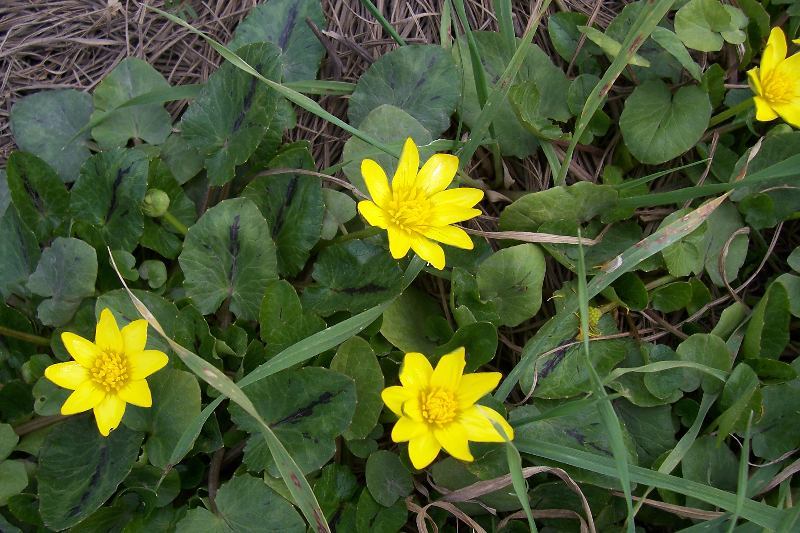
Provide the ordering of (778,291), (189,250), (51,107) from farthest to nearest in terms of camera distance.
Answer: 1. (51,107)
2. (778,291)
3. (189,250)

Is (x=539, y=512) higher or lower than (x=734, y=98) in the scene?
lower

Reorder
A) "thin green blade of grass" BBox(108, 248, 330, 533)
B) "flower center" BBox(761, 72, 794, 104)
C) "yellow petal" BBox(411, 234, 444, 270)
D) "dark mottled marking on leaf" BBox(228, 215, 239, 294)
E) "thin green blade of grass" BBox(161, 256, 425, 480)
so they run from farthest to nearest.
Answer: "flower center" BBox(761, 72, 794, 104)
"dark mottled marking on leaf" BBox(228, 215, 239, 294)
"yellow petal" BBox(411, 234, 444, 270)
"thin green blade of grass" BBox(161, 256, 425, 480)
"thin green blade of grass" BBox(108, 248, 330, 533)

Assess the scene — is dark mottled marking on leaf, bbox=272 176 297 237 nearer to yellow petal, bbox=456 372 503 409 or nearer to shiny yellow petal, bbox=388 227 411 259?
shiny yellow petal, bbox=388 227 411 259

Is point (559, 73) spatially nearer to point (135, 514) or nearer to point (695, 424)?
point (695, 424)

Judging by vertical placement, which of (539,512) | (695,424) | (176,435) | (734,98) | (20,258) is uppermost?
(734,98)

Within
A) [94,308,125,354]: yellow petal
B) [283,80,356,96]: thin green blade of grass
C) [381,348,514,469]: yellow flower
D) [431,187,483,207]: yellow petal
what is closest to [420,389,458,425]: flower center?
[381,348,514,469]: yellow flower

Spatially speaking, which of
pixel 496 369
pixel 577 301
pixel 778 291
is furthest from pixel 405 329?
pixel 778 291

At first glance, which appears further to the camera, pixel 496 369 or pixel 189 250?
pixel 496 369

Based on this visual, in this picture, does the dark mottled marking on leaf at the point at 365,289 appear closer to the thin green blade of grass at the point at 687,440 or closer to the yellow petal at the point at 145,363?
the yellow petal at the point at 145,363
